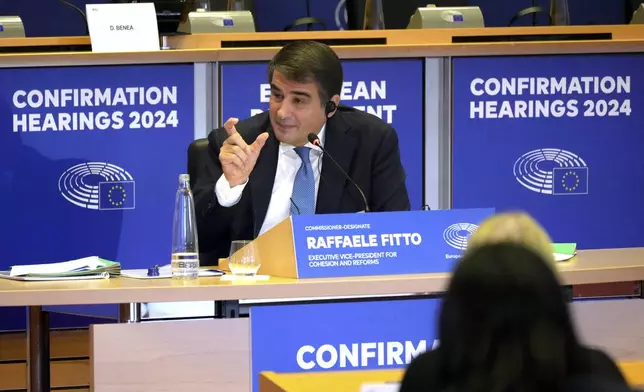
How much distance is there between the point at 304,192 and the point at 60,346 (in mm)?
1896

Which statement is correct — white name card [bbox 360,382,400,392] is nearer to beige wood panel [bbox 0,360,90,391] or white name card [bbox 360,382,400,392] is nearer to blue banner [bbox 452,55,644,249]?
beige wood panel [bbox 0,360,90,391]

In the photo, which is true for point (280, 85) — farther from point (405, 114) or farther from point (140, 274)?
point (405, 114)

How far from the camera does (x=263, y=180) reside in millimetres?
3529

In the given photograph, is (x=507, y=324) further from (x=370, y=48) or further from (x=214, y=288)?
(x=370, y=48)

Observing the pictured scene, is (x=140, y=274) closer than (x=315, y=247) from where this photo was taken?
No

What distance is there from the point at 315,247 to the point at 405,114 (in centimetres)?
261

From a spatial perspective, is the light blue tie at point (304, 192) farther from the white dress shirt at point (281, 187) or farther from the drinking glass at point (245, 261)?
the drinking glass at point (245, 261)

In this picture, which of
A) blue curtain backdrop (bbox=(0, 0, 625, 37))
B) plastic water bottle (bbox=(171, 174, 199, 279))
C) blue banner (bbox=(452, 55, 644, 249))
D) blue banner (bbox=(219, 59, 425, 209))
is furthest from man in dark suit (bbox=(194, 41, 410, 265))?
blue curtain backdrop (bbox=(0, 0, 625, 37))

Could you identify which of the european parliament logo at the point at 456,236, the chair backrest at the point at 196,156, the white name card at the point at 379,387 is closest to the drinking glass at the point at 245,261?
the european parliament logo at the point at 456,236

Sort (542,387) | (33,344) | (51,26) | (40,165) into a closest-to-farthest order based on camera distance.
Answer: (542,387), (33,344), (40,165), (51,26)

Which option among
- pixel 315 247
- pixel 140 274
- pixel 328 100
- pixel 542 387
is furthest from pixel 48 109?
pixel 542 387

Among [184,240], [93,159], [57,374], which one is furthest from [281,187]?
[93,159]

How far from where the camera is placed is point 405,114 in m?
5.29

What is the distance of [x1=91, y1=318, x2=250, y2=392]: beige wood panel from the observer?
2.56 meters
